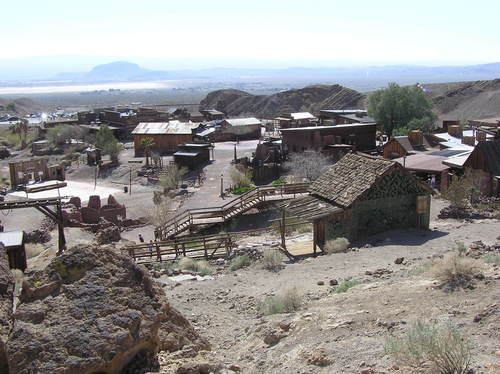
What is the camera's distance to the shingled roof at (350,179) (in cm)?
2059

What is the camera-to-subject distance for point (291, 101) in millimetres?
123438

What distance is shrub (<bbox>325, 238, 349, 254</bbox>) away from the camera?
18547 millimetres

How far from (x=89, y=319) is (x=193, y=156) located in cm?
4432

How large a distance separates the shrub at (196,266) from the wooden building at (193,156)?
1313 inches

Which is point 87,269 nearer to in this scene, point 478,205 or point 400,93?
point 478,205

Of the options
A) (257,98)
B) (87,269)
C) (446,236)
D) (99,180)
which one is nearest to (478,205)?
(446,236)

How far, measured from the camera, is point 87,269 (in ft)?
26.2

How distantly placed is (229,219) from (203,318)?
15515 mm

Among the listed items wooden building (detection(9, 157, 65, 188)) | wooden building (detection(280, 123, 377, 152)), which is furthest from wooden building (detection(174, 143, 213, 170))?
wooden building (detection(9, 157, 65, 188))

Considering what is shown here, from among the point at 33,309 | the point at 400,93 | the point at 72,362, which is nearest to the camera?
the point at 72,362

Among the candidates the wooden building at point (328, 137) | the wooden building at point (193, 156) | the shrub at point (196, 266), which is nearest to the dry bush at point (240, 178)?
the wooden building at point (328, 137)

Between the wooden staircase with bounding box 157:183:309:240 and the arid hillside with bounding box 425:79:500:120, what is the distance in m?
66.1

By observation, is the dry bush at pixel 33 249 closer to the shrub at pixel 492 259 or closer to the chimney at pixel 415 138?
the shrub at pixel 492 259

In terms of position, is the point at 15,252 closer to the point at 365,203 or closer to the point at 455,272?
the point at 365,203
